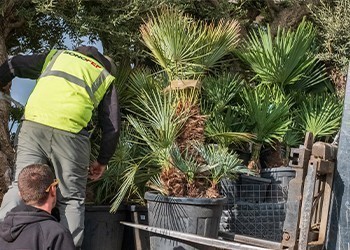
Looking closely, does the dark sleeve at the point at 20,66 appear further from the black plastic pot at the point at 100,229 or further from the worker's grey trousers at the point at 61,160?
the black plastic pot at the point at 100,229

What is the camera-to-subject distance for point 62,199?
3.94m

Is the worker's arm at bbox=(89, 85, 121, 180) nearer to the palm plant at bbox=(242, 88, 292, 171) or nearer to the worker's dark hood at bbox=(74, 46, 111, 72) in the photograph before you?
the worker's dark hood at bbox=(74, 46, 111, 72)

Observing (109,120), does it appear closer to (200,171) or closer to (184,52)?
(200,171)

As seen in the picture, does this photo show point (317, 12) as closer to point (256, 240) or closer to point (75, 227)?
point (256, 240)

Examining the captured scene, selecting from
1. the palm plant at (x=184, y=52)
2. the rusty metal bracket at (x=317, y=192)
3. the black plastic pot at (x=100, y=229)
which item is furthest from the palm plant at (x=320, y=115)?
the rusty metal bracket at (x=317, y=192)

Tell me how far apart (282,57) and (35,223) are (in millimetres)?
3683

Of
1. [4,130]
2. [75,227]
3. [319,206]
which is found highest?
[4,130]

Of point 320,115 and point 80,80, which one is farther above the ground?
point 320,115

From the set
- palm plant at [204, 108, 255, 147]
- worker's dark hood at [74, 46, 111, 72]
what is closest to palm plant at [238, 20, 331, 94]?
palm plant at [204, 108, 255, 147]

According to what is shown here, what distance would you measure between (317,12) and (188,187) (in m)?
3.12

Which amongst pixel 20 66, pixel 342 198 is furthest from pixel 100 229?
pixel 342 198

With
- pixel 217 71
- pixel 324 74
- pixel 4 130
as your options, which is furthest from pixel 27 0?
pixel 324 74

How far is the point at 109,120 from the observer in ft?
13.9

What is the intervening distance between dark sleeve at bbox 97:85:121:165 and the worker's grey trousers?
0.91 ft
